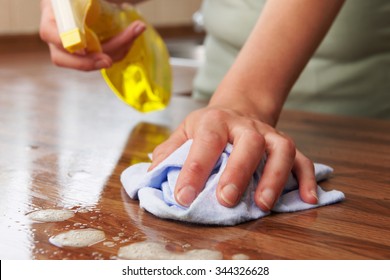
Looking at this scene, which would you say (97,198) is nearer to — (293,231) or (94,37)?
(293,231)

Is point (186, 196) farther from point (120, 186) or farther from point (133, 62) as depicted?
point (133, 62)

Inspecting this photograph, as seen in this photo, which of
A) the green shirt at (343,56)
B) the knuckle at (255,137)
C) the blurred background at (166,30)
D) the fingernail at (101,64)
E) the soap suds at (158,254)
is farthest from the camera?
the blurred background at (166,30)

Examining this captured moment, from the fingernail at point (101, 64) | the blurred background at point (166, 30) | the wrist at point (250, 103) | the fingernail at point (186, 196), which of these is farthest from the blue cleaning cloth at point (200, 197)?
the blurred background at point (166, 30)

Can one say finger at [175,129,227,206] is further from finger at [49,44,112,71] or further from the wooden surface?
finger at [49,44,112,71]

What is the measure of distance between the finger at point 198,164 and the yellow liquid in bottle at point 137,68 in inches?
15.7

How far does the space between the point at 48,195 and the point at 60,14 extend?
253 millimetres

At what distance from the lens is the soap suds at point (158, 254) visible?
54cm

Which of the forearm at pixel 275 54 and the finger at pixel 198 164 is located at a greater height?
the forearm at pixel 275 54

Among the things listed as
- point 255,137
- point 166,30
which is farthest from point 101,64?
point 166,30

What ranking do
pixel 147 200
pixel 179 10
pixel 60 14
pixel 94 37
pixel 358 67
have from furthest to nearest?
pixel 179 10, pixel 358 67, pixel 94 37, pixel 60 14, pixel 147 200

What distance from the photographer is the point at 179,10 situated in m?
4.03

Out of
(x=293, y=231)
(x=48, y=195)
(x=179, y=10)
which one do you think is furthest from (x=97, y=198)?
(x=179, y=10)

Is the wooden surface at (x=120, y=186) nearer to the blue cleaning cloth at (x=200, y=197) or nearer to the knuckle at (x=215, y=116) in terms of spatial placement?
the blue cleaning cloth at (x=200, y=197)

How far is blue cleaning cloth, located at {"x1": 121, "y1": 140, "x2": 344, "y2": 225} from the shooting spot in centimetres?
61
